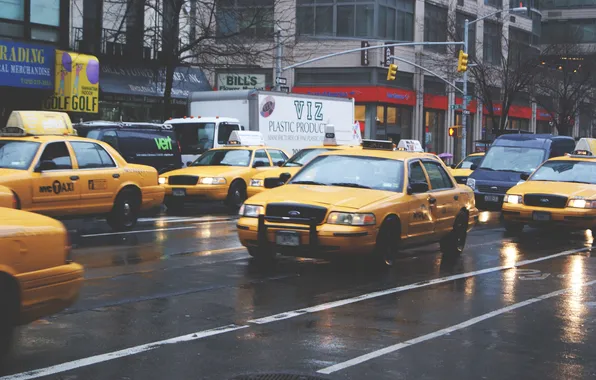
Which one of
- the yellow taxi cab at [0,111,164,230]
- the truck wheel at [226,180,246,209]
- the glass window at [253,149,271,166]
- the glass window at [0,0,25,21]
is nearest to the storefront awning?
the glass window at [0,0,25,21]

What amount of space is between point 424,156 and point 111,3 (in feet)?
72.6

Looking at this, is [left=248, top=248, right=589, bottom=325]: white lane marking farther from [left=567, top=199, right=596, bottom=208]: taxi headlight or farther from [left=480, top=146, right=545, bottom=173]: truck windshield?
[left=480, top=146, right=545, bottom=173]: truck windshield

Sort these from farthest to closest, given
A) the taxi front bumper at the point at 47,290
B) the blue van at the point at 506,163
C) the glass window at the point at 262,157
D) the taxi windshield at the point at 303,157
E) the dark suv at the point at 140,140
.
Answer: the glass window at the point at 262,157 < the taxi windshield at the point at 303,157 < the dark suv at the point at 140,140 < the blue van at the point at 506,163 < the taxi front bumper at the point at 47,290

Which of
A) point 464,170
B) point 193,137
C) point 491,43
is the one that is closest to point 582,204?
point 464,170

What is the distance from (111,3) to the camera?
107 feet

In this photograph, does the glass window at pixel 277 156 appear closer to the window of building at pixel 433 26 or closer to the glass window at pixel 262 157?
the glass window at pixel 262 157

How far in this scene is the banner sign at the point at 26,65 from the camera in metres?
27.7

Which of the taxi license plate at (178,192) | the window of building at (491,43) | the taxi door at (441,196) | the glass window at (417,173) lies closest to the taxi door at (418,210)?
the glass window at (417,173)

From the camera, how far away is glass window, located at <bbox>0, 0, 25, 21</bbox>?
28297 millimetres

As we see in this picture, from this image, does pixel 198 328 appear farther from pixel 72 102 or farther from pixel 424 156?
pixel 72 102

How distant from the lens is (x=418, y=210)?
12195mm

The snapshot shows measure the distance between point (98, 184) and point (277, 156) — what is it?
Result: 362 inches

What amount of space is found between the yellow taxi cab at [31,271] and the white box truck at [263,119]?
20.2 meters

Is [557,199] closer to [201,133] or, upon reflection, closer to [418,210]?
[418,210]
